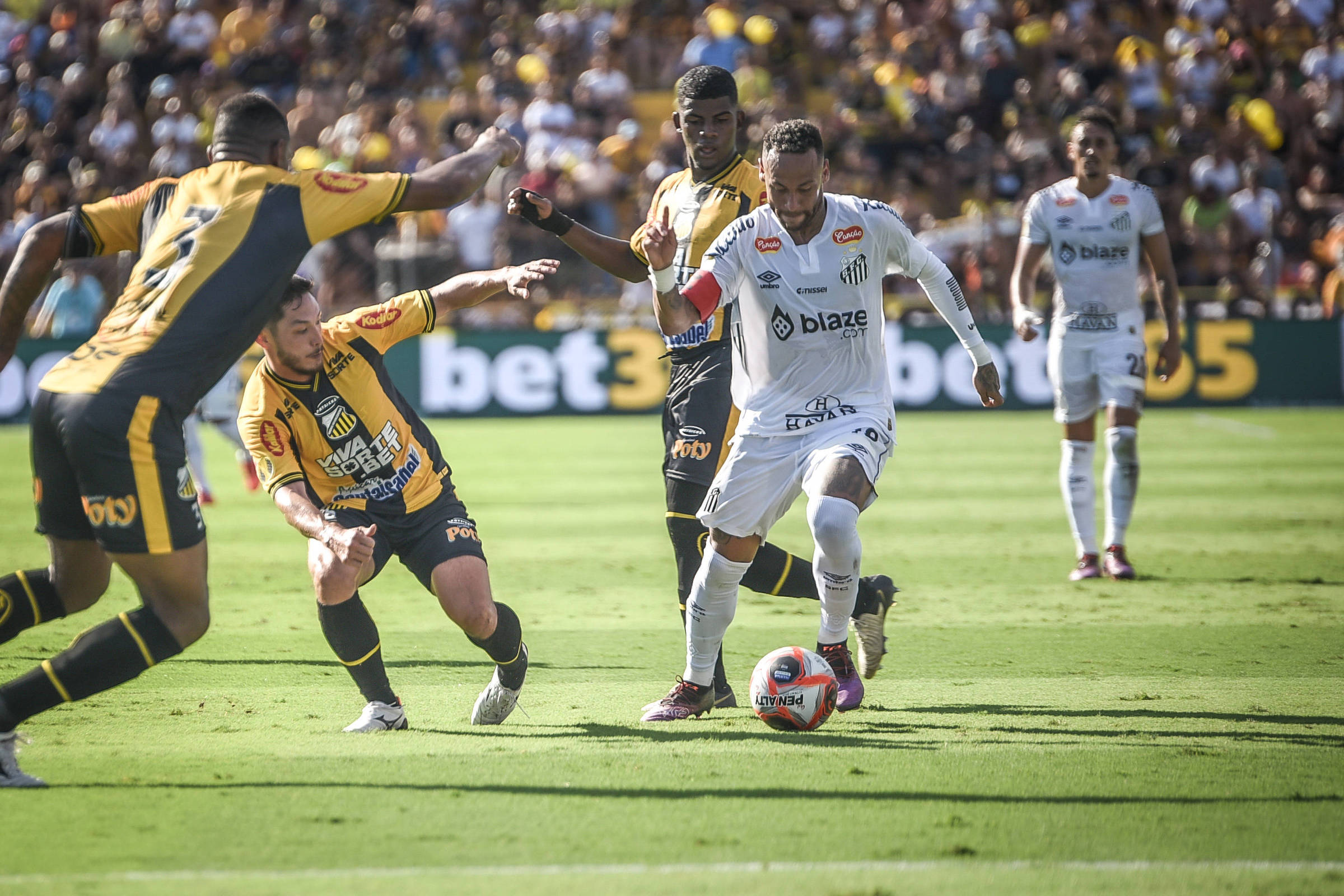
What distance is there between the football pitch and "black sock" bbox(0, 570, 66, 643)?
50 cm

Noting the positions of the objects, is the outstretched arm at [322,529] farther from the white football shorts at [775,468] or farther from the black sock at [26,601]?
the white football shorts at [775,468]

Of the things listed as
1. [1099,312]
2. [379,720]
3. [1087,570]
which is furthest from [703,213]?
[1087,570]

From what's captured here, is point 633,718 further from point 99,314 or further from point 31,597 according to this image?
point 99,314

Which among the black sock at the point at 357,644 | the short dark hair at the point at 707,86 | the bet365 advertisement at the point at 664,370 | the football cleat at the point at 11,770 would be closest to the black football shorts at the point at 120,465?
the football cleat at the point at 11,770

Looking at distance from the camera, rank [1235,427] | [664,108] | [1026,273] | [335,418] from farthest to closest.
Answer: [664,108], [1235,427], [1026,273], [335,418]

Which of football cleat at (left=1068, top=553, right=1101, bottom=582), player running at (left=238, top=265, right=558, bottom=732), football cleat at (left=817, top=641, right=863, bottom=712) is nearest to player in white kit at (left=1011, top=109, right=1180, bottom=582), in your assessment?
football cleat at (left=1068, top=553, right=1101, bottom=582)

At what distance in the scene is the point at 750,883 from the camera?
359cm

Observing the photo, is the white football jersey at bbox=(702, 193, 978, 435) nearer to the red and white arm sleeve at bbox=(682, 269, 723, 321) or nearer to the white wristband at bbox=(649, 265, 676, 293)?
the red and white arm sleeve at bbox=(682, 269, 723, 321)

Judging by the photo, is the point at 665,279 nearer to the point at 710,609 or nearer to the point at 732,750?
the point at 710,609

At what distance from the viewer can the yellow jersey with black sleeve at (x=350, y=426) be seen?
5.39 metres

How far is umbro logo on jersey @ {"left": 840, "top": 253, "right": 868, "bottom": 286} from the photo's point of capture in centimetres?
547

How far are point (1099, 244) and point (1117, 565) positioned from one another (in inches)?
79.2

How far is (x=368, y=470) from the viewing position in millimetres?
5539

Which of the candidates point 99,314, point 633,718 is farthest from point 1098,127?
point 99,314
